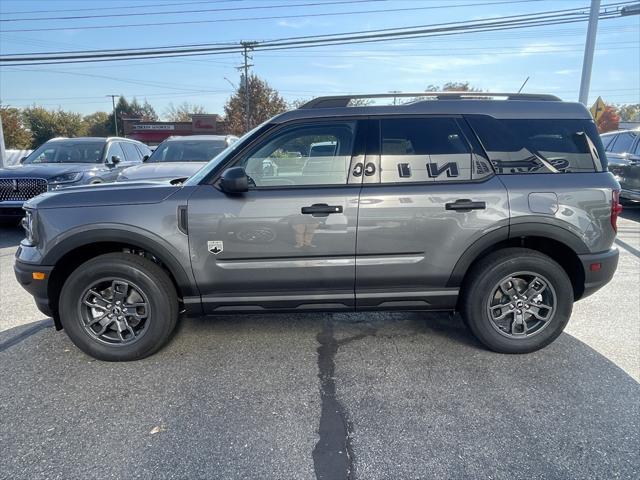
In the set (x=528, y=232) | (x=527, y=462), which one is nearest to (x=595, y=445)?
(x=527, y=462)

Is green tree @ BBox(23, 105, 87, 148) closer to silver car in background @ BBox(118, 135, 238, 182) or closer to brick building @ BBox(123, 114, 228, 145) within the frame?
brick building @ BBox(123, 114, 228, 145)

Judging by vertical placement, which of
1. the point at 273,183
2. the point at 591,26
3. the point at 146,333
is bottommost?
the point at 146,333

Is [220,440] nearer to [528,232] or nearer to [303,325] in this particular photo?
[303,325]

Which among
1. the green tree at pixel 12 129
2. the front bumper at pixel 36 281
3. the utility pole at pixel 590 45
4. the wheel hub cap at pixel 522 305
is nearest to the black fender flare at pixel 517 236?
the wheel hub cap at pixel 522 305

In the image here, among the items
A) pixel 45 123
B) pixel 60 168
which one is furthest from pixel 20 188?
pixel 45 123

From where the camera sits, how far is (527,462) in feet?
7.54

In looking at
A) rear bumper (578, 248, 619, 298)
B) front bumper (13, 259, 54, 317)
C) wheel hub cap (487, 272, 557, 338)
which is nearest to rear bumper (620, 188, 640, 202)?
rear bumper (578, 248, 619, 298)

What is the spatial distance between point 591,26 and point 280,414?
15857 millimetres

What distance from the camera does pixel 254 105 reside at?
1972 inches

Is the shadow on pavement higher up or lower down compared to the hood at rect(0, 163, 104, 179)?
lower down

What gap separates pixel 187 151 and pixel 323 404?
6.65 meters

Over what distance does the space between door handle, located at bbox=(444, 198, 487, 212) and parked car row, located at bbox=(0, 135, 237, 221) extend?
437 centimetres

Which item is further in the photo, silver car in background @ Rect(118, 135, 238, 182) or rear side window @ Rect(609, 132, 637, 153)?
rear side window @ Rect(609, 132, 637, 153)

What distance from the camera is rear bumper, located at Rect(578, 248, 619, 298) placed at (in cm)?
336
